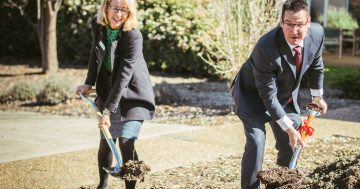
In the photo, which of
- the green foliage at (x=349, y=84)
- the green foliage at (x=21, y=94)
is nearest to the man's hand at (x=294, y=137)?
the green foliage at (x=21, y=94)

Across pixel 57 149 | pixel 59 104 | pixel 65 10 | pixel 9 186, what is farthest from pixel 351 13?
pixel 9 186

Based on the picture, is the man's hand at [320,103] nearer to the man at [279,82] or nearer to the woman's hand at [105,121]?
the man at [279,82]

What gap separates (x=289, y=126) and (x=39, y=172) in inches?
108

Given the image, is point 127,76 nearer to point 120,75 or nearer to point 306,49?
point 120,75

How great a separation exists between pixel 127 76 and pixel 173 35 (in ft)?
30.6

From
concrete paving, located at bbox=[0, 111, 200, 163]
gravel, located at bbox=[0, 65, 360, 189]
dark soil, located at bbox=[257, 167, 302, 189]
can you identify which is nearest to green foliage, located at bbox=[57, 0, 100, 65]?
gravel, located at bbox=[0, 65, 360, 189]

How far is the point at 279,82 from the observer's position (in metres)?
4.21

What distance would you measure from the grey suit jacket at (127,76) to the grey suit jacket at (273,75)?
2.38 ft

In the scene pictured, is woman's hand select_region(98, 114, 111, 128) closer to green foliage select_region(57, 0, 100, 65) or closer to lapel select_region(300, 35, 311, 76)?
lapel select_region(300, 35, 311, 76)

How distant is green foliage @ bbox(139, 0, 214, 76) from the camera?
44.5 ft

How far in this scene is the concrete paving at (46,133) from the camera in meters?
6.80

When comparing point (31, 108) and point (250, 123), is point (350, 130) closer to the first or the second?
point (250, 123)

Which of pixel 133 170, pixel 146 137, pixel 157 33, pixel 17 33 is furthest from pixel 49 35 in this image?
pixel 133 170

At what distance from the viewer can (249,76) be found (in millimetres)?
4301
